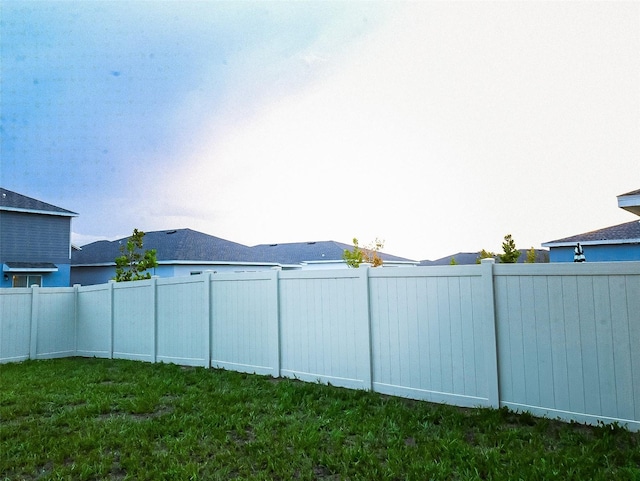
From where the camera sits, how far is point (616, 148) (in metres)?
8.86

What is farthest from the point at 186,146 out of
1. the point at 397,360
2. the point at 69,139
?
the point at 397,360

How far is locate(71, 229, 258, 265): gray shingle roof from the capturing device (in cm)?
2058

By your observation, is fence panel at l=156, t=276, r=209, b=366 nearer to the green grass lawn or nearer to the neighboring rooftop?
the green grass lawn

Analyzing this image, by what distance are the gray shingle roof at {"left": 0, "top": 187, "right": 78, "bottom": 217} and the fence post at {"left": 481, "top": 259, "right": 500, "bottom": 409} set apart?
64.0ft

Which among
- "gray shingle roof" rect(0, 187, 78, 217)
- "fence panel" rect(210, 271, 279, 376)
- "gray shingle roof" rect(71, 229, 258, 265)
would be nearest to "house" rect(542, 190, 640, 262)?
"fence panel" rect(210, 271, 279, 376)

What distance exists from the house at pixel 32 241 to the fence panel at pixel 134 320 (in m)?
11.7

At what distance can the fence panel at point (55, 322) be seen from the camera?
996cm

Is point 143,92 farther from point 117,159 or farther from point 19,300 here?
point 19,300

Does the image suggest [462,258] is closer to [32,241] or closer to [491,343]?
[32,241]

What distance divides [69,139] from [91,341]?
7.15 metres

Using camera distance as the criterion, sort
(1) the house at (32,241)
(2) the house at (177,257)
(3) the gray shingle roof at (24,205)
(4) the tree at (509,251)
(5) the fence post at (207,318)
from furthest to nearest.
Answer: (4) the tree at (509,251), (2) the house at (177,257), (1) the house at (32,241), (3) the gray shingle roof at (24,205), (5) the fence post at (207,318)

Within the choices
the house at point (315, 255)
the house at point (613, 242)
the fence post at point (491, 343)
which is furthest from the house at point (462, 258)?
the fence post at point (491, 343)

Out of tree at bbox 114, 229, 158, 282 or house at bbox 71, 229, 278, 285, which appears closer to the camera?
tree at bbox 114, 229, 158, 282

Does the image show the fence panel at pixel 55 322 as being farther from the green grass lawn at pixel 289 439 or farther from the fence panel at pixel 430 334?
the fence panel at pixel 430 334
